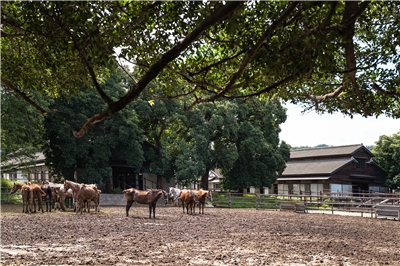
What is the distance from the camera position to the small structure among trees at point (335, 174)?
4266cm

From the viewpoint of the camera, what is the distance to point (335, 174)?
42.6 m

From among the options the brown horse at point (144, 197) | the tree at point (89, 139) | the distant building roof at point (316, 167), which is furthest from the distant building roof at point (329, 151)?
the brown horse at point (144, 197)

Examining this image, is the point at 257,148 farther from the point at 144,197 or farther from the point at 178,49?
the point at 178,49

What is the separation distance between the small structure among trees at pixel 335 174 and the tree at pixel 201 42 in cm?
3466

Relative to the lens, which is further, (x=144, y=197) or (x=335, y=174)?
(x=335, y=174)

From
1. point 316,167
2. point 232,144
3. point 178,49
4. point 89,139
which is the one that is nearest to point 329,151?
point 316,167

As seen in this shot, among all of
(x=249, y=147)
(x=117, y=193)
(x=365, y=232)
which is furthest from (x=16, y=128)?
(x=365, y=232)

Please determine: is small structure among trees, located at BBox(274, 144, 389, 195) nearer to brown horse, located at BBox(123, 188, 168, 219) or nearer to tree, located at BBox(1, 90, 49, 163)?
brown horse, located at BBox(123, 188, 168, 219)

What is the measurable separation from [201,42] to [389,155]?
45686 millimetres

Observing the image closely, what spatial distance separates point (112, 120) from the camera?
34250 millimetres

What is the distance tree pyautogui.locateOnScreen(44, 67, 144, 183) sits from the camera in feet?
107

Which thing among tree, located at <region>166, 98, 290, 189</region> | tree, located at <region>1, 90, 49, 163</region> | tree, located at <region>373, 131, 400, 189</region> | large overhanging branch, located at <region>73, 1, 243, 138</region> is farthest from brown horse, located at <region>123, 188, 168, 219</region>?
tree, located at <region>373, 131, 400, 189</region>

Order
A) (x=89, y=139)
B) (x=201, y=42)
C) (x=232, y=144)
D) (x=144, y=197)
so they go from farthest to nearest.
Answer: (x=232, y=144)
(x=89, y=139)
(x=144, y=197)
(x=201, y=42)

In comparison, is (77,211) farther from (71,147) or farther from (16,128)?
(71,147)
